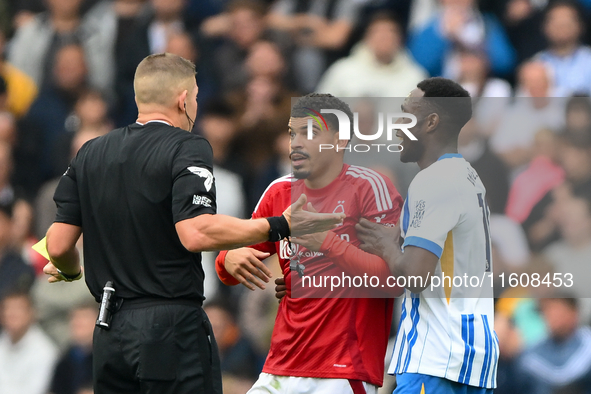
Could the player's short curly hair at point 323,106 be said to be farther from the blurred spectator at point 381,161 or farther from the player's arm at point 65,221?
the player's arm at point 65,221

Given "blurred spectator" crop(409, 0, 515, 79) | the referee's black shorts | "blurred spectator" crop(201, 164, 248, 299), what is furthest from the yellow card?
"blurred spectator" crop(409, 0, 515, 79)

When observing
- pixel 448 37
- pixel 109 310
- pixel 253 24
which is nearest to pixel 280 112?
pixel 253 24

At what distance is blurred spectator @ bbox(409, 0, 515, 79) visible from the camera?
8180mm

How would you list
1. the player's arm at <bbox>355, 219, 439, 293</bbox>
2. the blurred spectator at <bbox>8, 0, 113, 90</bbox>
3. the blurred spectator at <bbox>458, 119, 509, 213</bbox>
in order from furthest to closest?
the blurred spectator at <bbox>8, 0, 113, 90</bbox>, the blurred spectator at <bbox>458, 119, 509, 213</bbox>, the player's arm at <bbox>355, 219, 439, 293</bbox>

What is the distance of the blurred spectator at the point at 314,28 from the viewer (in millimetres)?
8555

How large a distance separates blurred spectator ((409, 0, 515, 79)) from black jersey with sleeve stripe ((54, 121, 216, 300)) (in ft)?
15.2

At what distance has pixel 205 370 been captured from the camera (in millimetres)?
4066

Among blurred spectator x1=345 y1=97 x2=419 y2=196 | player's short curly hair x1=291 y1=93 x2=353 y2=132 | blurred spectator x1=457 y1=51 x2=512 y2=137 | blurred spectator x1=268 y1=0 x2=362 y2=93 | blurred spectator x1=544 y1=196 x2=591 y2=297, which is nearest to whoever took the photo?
blurred spectator x1=345 y1=97 x2=419 y2=196

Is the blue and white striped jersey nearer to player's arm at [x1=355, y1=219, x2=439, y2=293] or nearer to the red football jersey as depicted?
player's arm at [x1=355, y1=219, x2=439, y2=293]

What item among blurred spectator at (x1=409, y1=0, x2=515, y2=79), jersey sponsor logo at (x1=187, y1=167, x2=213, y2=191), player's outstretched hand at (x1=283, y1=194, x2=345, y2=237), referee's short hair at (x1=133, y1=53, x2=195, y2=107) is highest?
blurred spectator at (x1=409, y1=0, x2=515, y2=79)

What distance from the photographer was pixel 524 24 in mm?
8336

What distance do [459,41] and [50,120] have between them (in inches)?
171

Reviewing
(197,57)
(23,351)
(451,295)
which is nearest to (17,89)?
(197,57)

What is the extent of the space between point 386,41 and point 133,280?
15.8 ft
